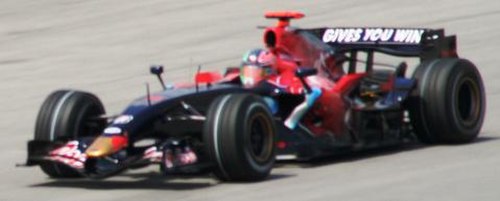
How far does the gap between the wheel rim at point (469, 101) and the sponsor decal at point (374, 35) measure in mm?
760

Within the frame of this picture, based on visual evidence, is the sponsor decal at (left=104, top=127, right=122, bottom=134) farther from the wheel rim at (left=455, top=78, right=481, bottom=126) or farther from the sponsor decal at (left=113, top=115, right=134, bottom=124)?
the wheel rim at (left=455, top=78, right=481, bottom=126)

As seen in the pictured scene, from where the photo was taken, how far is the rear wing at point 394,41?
14.7 m

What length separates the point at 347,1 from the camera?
27328 mm

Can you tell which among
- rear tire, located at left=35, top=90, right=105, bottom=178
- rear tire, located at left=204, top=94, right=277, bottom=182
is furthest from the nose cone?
rear tire, located at left=204, top=94, right=277, bottom=182

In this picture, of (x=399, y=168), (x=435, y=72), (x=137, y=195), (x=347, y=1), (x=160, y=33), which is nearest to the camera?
(x=137, y=195)

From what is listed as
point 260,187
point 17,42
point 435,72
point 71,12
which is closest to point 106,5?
point 71,12

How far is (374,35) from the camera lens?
49.3 ft

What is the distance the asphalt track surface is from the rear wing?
0.92 meters

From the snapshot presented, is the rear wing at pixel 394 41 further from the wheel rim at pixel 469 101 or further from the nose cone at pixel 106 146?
the nose cone at pixel 106 146

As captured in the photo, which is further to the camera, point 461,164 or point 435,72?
point 435,72

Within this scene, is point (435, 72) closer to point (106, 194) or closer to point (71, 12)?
point (106, 194)

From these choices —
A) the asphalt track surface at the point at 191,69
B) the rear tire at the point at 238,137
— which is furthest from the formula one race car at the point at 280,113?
the asphalt track surface at the point at 191,69

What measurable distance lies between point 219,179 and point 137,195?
751 mm

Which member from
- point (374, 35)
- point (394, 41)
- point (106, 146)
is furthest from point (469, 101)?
point (106, 146)
